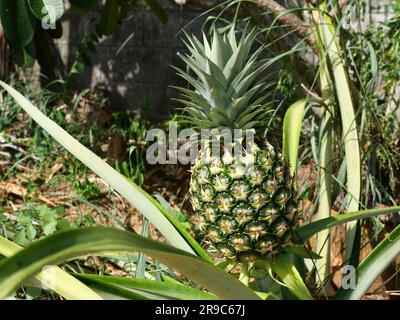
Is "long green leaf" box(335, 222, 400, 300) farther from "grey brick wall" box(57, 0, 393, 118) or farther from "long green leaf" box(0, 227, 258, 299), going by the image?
"grey brick wall" box(57, 0, 393, 118)

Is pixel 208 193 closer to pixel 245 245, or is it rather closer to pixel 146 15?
pixel 245 245

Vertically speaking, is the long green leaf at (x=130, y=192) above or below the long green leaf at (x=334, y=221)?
above

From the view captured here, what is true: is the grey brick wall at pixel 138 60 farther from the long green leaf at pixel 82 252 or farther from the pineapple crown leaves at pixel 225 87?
the long green leaf at pixel 82 252

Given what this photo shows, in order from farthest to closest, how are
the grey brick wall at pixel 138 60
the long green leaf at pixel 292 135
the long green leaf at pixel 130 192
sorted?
1. the grey brick wall at pixel 138 60
2. the long green leaf at pixel 292 135
3. the long green leaf at pixel 130 192

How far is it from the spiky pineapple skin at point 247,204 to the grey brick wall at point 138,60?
258 centimetres

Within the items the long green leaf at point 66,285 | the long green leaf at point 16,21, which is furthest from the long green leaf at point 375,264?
the long green leaf at point 16,21

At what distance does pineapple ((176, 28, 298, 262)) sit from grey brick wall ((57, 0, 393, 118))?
8.12 ft

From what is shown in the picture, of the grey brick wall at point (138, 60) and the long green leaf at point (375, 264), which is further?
the grey brick wall at point (138, 60)

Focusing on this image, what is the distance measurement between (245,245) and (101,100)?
9.67 ft

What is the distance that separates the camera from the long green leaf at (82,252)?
1065 mm

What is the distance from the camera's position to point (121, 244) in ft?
3.87

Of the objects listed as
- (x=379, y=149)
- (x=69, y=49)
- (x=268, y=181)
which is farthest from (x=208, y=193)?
(x=69, y=49)

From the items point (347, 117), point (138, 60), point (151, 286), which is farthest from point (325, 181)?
point (138, 60)

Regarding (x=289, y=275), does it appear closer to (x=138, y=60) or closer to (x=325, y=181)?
(x=325, y=181)
